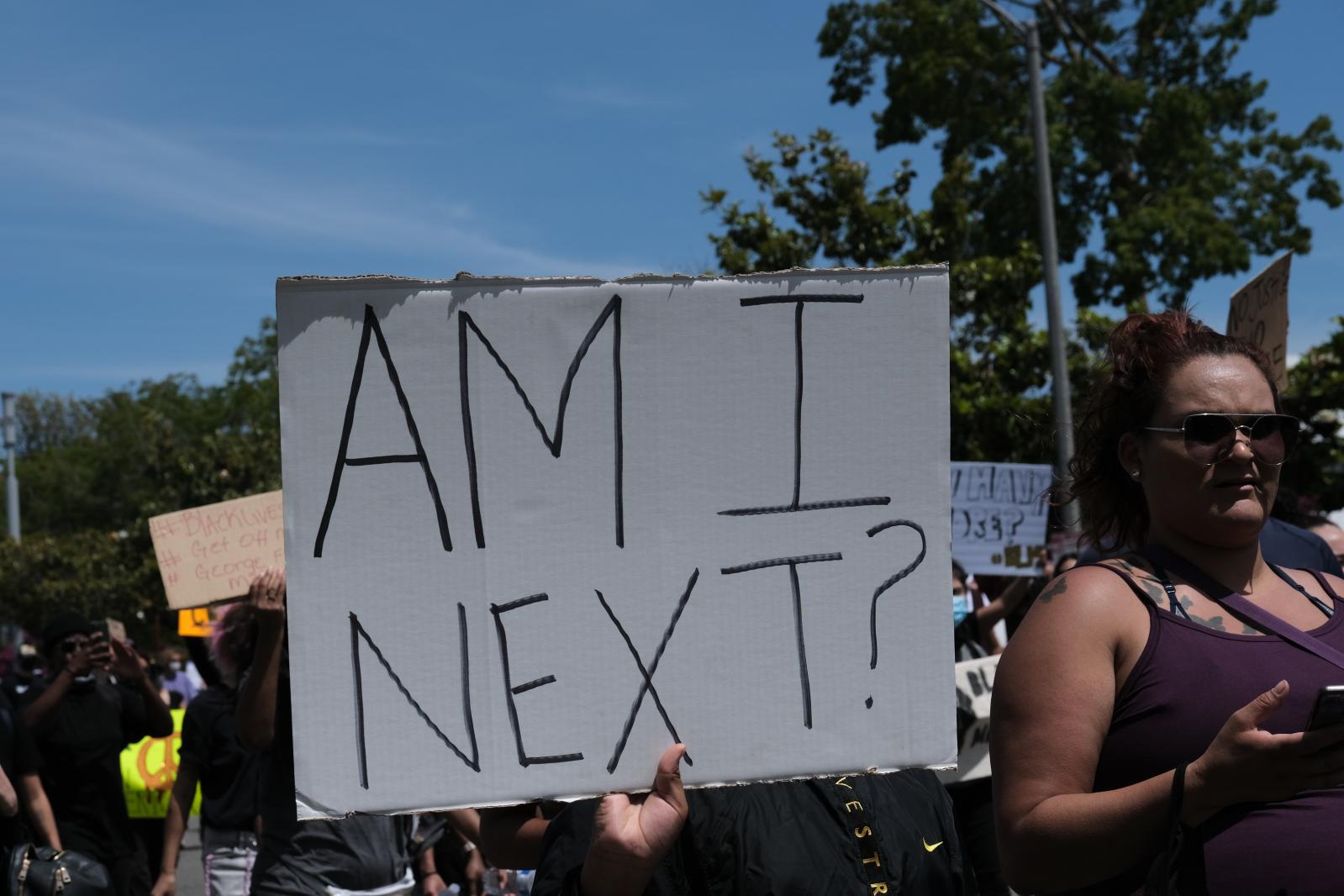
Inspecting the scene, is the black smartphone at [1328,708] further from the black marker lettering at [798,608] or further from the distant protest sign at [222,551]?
the distant protest sign at [222,551]

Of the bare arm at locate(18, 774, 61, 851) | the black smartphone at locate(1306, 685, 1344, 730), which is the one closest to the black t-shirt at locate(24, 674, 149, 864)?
the bare arm at locate(18, 774, 61, 851)

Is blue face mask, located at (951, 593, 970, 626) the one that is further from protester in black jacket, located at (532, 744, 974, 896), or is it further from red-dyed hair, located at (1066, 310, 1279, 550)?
protester in black jacket, located at (532, 744, 974, 896)

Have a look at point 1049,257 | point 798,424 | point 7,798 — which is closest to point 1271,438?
point 798,424

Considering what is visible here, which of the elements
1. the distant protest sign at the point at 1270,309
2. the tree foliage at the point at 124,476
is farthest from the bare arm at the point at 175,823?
the tree foliage at the point at 124,476

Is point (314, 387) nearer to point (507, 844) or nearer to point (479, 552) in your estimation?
point (479, 552)

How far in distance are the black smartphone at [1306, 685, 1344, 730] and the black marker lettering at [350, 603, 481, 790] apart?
111cm

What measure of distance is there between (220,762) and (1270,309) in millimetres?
3886

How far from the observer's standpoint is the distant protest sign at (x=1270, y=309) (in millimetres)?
5113

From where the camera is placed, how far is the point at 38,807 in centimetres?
588

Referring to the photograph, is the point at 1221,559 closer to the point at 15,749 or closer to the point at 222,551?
the point at 222,551

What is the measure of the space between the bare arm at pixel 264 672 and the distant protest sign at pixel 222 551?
71cm

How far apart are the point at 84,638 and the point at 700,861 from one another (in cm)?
508

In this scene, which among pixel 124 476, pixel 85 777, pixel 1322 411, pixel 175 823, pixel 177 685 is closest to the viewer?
pixel 175 823

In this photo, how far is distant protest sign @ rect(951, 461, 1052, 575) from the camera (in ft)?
30.1
